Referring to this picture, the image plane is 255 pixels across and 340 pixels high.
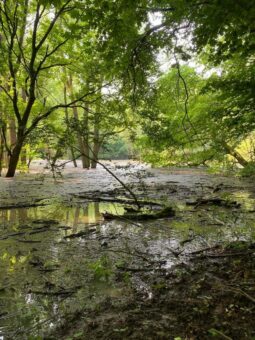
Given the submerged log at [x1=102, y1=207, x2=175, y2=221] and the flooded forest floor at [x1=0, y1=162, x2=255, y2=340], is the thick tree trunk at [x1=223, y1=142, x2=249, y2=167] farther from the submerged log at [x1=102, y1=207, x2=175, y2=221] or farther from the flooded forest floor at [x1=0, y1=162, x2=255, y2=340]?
the submerged log at [x1=102, y1=207, x2=175, y2=221]

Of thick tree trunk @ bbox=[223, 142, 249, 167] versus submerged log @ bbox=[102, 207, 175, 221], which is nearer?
submerged log @ bbox=[102, 207, 175, 221]

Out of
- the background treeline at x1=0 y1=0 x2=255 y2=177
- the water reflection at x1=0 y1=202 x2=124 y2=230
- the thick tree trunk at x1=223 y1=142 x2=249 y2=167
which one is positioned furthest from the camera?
the thick tree trunk at x1=223 y1=142 x2=249 y2=167

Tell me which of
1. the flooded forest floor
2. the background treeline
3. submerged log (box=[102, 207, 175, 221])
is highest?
the background treeline

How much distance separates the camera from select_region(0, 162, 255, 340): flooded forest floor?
1.93 meters

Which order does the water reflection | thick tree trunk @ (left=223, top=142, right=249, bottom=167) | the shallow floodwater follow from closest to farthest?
the shallow floodwater < the water reflection < thick tree trunk @ (left=223, top=142, right=249, bottom=167)

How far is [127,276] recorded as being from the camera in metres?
2.65

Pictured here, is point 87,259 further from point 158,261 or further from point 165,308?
point 165,308

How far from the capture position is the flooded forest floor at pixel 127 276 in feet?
6.32

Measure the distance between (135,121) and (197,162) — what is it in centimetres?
256

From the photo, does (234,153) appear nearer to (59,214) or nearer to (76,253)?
(59,214)

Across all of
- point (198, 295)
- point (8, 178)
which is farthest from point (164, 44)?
point (8, 178)

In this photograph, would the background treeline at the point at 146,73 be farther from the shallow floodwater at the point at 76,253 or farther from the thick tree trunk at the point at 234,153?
the shallow floodwater at the point at 76,253

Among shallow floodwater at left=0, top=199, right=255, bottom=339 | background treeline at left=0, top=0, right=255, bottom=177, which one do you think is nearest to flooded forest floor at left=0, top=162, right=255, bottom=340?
shallow floodwater at left=0, top=199, right=255, bottom=339

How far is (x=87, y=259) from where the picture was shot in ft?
10.2
